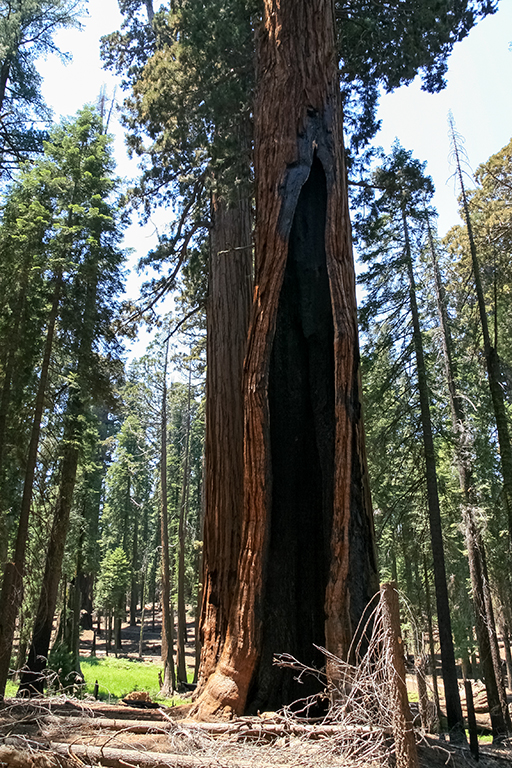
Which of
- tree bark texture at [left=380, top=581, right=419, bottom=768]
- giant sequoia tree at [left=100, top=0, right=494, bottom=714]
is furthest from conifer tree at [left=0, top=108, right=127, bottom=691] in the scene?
tree bark texture at [left=380, top=581, right=419, bottom=768]

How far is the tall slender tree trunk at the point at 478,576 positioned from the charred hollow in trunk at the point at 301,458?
27.8 ft

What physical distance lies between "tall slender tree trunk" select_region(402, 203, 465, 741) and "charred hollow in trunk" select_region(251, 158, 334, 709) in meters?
6.13

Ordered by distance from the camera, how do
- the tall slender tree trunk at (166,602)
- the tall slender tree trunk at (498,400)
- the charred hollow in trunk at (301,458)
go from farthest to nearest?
the tall slender tree trunk at (166,602)
the tall slender tree trunk at (498,400)
the charred hollow in trunk at (301,458)

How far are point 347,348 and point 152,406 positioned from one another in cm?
2051

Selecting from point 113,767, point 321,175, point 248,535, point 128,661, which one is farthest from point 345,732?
point 128,661

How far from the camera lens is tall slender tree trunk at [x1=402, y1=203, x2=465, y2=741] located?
12156 millimetres

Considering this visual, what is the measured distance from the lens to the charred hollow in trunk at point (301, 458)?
5008 mm

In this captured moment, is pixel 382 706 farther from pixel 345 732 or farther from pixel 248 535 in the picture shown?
pixel 248 535

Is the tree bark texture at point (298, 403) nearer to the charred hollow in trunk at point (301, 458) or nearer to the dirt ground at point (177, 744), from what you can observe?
the charred hollow in trunk at point (301, 458)

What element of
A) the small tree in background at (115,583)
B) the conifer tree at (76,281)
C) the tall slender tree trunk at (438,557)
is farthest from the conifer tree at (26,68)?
the small tree in background at (115,583)

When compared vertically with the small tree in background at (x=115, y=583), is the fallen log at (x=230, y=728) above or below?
below

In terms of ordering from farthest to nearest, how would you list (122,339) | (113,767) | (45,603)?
1. (122,339)
2. (45,603)
3. (113,767)

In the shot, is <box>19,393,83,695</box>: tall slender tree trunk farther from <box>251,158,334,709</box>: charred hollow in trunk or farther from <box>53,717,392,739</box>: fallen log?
<box>53,717,392,739</box>: fallen log

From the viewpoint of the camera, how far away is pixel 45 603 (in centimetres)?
1248
